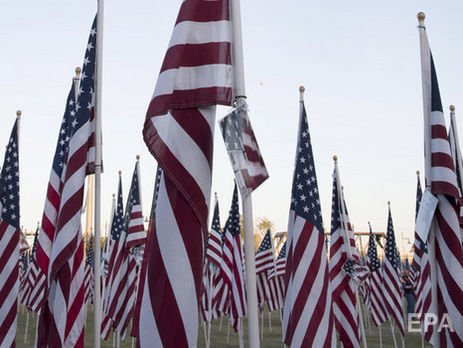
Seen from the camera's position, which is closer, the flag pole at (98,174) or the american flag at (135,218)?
the flag pole at (98,174)

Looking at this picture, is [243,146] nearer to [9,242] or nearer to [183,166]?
[183,166]

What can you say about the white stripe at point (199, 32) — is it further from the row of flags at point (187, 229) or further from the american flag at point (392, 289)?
the american flag at point (392, 289)

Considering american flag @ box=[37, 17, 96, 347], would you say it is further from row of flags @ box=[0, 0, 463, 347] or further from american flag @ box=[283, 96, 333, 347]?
american flag @ box=[283, 96, 333, 347]

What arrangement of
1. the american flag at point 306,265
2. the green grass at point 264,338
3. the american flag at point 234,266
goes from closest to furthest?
the american flag at point 306,265
the american flag at point 234,266
the green grass at point 264,338

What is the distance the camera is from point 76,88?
800 cm

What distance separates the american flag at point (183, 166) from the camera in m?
3.85

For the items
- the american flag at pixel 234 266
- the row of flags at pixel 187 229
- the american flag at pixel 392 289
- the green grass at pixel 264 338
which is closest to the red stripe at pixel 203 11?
the row of flags at pixel 187 229

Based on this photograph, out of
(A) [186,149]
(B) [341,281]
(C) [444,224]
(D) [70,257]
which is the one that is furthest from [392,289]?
(A) [186,149]

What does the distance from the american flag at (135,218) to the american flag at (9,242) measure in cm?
275

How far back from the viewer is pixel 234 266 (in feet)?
42.3

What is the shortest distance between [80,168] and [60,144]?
170 cm

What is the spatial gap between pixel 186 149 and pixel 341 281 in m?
6.16

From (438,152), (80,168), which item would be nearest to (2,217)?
(80,168)

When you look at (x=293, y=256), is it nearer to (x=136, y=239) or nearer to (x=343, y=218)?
(x=343, y=218)
